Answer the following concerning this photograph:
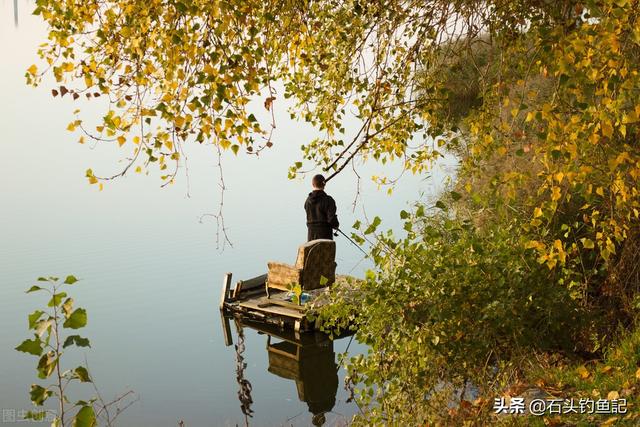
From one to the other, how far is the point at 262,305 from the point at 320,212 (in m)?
2.70

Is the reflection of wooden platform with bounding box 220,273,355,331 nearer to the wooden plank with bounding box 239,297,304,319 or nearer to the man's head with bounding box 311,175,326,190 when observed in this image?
the wooden plank with bounding box 239,297,304,319

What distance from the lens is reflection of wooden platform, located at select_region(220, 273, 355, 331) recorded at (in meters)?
15.1

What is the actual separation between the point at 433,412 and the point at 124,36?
389 centimetres

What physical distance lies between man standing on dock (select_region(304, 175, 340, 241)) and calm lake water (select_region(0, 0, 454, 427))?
1721mm

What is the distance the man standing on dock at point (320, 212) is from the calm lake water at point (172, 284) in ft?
5.65

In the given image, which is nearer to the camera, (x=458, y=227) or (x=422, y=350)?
(x=422, y=350)

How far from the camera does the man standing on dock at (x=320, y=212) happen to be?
1419cm

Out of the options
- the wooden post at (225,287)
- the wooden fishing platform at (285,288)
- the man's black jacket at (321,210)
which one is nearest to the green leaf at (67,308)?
the wooden fishing platform at (285,288)

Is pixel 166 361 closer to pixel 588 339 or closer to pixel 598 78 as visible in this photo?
pixel 588 339

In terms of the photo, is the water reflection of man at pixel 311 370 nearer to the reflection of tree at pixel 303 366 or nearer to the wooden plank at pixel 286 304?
the reflection of tree at pixel 303 366

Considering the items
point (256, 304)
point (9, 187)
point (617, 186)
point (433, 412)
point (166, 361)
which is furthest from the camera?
point (9, 187)

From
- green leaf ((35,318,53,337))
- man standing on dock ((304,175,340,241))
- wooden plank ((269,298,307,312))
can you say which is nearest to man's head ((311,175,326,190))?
man standing on dock ((304,175,340,241))

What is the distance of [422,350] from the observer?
267 inches

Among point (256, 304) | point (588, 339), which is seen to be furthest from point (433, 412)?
point (256, 304)
